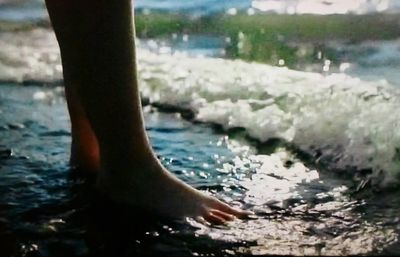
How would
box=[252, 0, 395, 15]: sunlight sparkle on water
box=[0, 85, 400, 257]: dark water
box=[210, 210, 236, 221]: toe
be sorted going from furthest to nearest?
box=[252, 0, 395, 15]: sunlight sparkle on water → box=[210, 210, 236, 221]: toe → box=[0, 85, 400, 257]: dark water

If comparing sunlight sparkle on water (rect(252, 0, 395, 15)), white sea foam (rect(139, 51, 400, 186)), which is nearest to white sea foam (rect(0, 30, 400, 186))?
white sea foam (rect(139, 51, 400, 186))

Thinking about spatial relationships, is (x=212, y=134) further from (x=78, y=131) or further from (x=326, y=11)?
(x=326, y=11)

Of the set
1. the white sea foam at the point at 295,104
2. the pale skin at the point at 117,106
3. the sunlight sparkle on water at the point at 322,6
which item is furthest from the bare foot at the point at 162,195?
the sunlight sparkle on water at the point at 322,6

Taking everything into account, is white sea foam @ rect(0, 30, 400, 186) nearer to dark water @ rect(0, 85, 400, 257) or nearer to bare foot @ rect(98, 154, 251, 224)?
dark water @ rect(0, 85, 400, 257)

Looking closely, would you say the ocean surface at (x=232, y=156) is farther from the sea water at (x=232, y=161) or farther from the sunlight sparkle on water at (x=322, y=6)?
the sunlight sparkle on water at (x=322, y=6)

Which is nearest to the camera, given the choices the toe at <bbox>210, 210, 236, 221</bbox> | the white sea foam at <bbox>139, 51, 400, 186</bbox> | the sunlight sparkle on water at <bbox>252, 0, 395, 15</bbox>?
the toe at <bbox>210, 210, 236, 221</bbox>

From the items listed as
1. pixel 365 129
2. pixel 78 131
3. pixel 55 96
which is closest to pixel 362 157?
pixel 365 129

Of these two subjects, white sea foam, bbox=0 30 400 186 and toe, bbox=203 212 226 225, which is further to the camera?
white sea foam, bbox=0 30 400 186

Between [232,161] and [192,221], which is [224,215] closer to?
[192,221]
